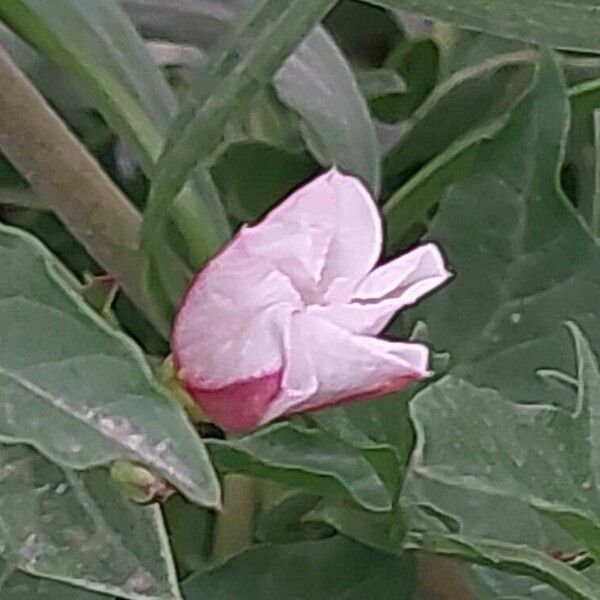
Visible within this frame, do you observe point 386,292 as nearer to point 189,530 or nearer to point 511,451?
point 511,451

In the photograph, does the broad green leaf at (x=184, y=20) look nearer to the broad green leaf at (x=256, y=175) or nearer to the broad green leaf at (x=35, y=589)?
the broad green leaf at (x=256, y=175)

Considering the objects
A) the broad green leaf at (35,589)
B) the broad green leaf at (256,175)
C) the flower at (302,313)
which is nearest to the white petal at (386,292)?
the flower at (302,313)

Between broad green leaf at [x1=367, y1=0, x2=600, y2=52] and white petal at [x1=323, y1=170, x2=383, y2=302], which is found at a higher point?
broad green leaf at [x1=367, y1=0, x2=600, y2=52]

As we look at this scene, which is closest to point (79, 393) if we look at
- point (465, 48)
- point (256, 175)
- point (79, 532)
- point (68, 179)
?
point (79, 532)

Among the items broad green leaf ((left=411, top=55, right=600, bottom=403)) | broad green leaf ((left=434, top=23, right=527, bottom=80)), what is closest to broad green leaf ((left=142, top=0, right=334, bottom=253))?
broad green leaf ((left=411, top=55, right=600, bottom=403))

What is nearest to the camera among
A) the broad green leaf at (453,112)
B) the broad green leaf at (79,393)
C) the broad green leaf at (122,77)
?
the broad green leaf at (79,393)

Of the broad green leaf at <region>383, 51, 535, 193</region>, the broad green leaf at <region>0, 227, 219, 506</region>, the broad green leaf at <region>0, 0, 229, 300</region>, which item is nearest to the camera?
the broad green leaf at <region>0, 227, 219, 506</region>

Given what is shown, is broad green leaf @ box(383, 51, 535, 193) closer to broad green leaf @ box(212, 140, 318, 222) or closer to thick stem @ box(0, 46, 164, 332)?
broad green leaf @ box(212, 140, 318, 222)
